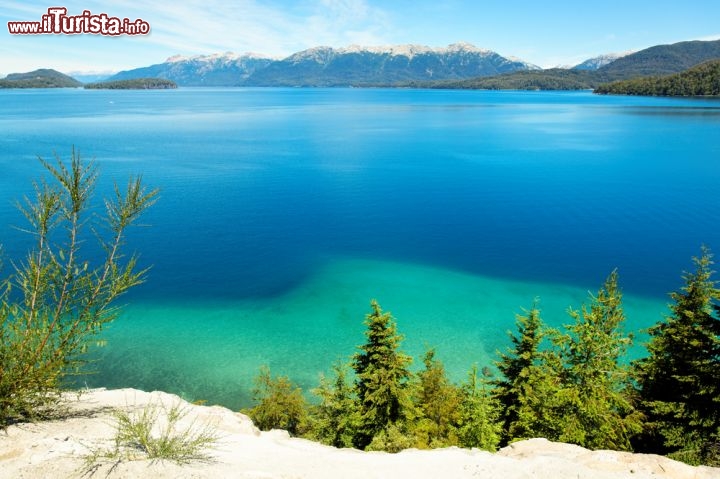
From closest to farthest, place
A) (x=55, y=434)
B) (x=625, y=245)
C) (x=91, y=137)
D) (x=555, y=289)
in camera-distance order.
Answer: (x=55, y=434), (x=555, y=289), (x=625, y=245), (x=91, y=137)

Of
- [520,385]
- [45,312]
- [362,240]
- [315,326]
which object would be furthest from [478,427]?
[362,240]

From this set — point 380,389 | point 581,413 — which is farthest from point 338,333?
point 581,413

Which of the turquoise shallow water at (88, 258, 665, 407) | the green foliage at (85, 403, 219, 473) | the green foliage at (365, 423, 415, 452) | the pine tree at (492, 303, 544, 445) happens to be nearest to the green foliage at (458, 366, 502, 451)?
the pine tree at (492, 303, 544, 445)

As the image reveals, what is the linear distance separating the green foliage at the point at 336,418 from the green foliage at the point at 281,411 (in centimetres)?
159

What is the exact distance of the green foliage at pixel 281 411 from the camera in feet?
95.1

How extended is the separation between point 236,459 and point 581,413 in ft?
61.6

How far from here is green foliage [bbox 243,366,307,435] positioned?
29.0 meters

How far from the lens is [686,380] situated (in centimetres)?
2212

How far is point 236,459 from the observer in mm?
14555

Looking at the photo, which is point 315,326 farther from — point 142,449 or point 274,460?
point 142,449

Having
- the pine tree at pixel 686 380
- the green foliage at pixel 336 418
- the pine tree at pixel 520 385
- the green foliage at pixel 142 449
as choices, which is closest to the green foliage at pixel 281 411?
the green foliage at pixel 336 418

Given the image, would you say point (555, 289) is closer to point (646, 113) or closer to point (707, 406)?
point (707, 406)

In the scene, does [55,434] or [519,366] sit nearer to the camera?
[55,434]

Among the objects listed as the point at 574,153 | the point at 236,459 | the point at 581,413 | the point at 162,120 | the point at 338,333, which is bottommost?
the point at 338,333
